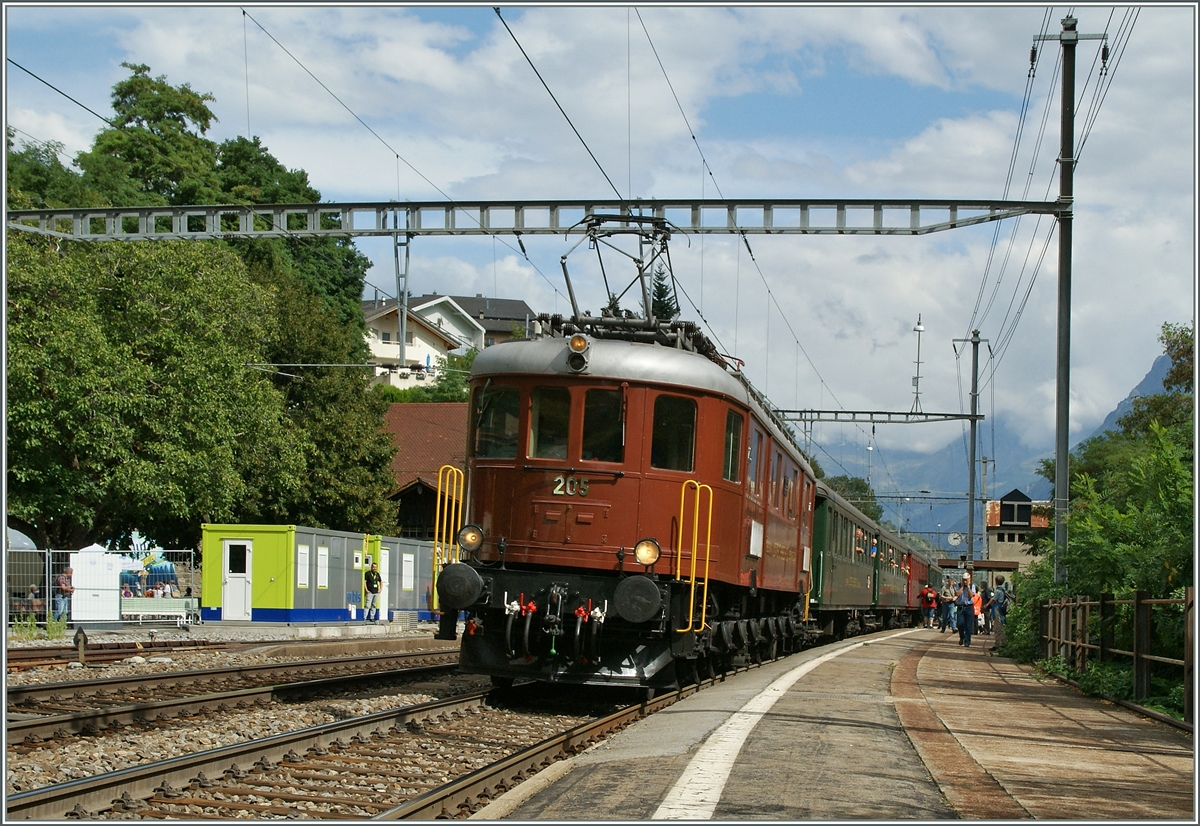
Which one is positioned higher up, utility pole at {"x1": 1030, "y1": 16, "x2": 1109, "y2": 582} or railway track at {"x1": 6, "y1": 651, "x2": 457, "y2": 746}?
utility pole at {"x1": 1030, "y1": 16, "x2": 1109, "y2": 582}

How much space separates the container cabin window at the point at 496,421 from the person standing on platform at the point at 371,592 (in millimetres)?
19674

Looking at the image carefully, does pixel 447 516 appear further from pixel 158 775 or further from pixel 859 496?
pixel 859 496

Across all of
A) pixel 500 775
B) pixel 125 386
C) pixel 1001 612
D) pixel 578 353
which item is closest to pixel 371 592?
pixel 125 386

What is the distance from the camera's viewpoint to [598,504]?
11508mm

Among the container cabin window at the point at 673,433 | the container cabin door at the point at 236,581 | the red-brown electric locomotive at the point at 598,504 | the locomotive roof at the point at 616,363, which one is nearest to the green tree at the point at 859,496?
the container cabin door at the point at 236,581

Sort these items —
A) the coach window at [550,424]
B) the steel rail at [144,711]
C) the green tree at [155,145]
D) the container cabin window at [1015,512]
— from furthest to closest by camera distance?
the green tree at [155,145], the container cabin window at [1015,512], the coach window at [550,424], the steel rail at [144,711]

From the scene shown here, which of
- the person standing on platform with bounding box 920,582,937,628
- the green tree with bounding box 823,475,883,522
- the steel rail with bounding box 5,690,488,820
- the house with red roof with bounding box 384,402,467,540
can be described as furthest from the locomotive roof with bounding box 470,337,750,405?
the green tree with bounding box 823,475,883,522

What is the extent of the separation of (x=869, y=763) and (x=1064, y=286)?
13725 mm

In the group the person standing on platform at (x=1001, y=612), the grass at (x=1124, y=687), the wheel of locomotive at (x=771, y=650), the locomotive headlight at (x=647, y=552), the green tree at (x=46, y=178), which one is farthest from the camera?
the green tree at (x=46, y=178)

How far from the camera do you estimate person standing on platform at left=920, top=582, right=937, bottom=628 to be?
119 feet

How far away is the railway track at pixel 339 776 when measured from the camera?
6.60 meters

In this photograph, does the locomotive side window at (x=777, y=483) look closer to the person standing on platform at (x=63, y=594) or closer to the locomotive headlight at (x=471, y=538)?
the locomotive headlight at (x=471, y=538)

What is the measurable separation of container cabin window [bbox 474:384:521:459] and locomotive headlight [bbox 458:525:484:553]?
0.73 metres

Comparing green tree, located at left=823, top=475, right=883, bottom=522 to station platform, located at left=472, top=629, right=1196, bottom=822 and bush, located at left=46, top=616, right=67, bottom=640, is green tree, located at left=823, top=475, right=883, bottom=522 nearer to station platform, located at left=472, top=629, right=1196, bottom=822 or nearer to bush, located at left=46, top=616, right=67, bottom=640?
bush, located at left=46, top=616, right=67, bottom=640
